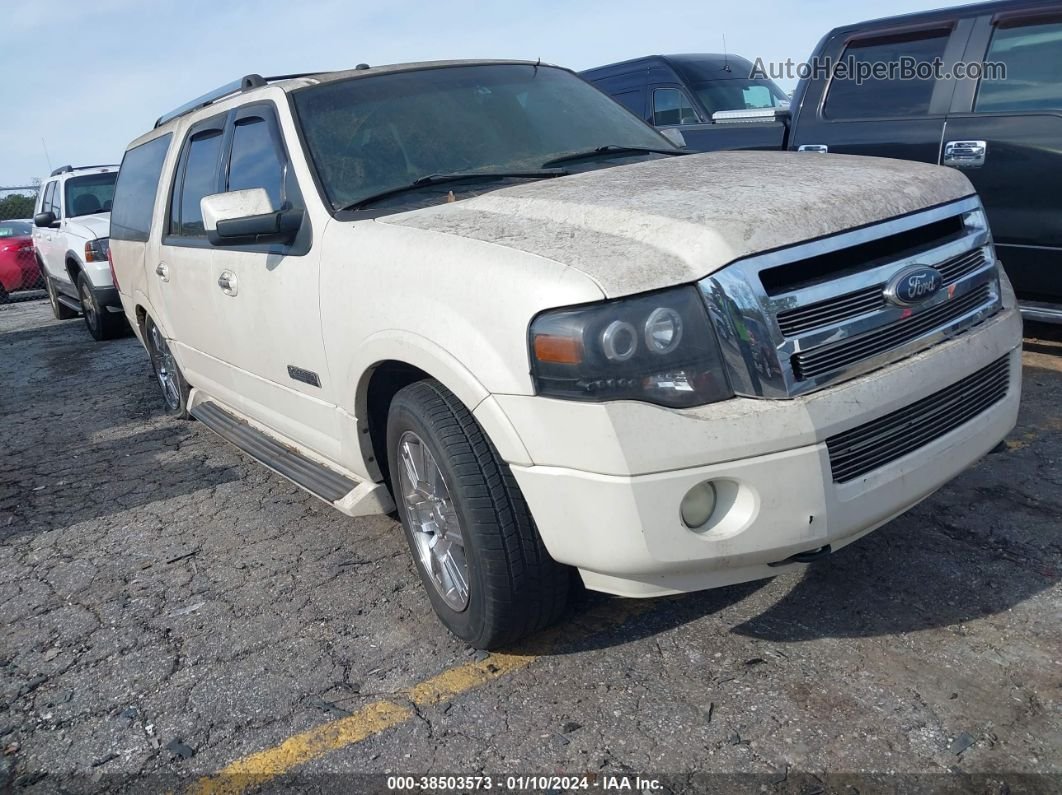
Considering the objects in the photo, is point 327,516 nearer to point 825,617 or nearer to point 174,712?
point 174,712

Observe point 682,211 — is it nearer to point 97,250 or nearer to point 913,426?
point 913,426

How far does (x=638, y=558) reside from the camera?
219cm

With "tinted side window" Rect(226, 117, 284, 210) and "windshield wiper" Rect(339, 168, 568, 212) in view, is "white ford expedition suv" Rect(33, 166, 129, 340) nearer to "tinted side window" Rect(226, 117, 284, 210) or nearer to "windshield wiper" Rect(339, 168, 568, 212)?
"tinted side window" Rect(226, 117, 284, 210)

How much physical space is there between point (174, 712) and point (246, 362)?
65.1 inches

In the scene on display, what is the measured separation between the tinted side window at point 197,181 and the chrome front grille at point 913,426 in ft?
10.1

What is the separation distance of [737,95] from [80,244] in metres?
6.98

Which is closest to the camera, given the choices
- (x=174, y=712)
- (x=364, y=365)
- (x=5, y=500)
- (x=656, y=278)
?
(x=656, y=278)

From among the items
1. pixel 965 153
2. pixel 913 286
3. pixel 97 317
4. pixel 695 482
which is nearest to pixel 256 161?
pixel 695 482

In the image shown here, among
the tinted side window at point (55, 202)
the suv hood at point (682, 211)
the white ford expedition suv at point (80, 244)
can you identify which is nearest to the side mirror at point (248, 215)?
the suv hood at point (682, 211)

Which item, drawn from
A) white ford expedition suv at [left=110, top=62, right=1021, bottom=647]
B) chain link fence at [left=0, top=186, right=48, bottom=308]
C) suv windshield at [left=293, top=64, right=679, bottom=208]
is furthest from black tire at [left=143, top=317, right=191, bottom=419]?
chain link fence at [left=0, top=186, right=48, bottom=308]

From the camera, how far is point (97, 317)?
9.26 m

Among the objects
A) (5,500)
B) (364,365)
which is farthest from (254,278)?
(5,500)

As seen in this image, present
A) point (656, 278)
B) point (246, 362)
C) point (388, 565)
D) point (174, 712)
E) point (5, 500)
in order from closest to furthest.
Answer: point (656, 278) → point (174, 712) → point (388, 565) → point (246, 362) → point (5, 500)

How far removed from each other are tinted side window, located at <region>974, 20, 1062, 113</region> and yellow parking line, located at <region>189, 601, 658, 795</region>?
12.4 ft
